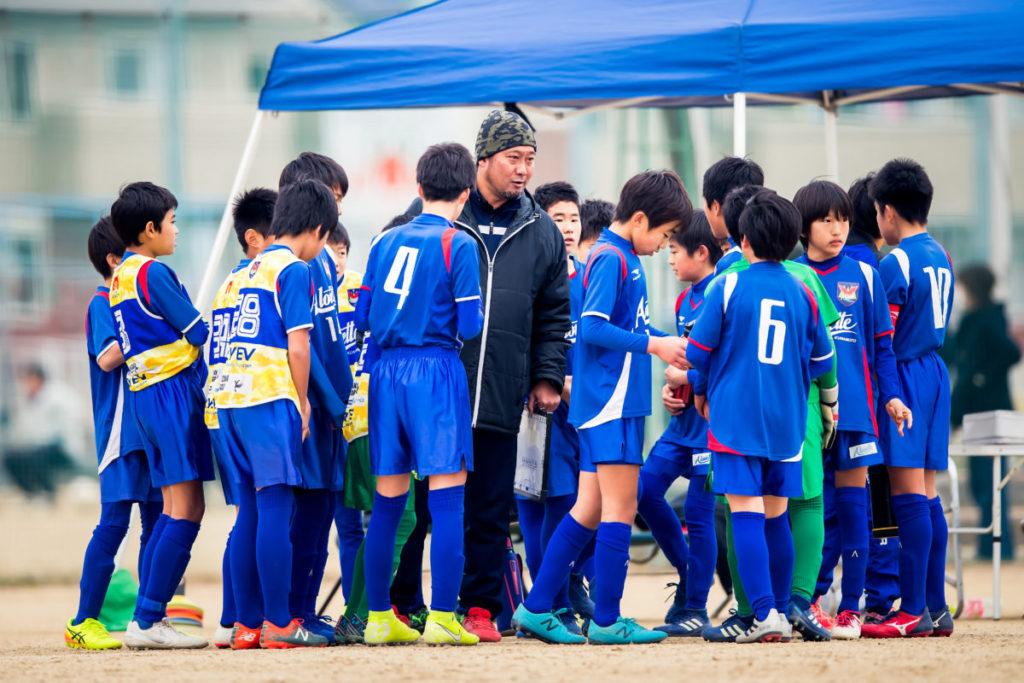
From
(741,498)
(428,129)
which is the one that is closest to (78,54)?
(428,129)

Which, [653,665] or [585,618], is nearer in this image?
[653,665]

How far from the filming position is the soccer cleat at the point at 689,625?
511 centimetres

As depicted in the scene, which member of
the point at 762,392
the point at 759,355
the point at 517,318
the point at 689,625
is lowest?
the point at 689,625

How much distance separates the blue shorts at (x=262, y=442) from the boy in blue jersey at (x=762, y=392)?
4.48 ft

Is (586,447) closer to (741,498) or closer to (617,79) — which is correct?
(741,498)

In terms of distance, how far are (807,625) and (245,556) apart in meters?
1.92

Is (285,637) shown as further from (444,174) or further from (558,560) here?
(444,174)

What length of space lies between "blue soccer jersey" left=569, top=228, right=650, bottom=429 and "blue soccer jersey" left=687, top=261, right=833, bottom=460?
220mm

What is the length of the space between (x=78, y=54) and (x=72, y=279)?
4.26 m

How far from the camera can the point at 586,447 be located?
4473mm

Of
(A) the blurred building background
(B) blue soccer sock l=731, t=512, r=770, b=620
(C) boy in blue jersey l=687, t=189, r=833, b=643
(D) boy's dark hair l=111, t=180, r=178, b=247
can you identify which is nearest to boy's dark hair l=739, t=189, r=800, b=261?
(C) boy in blue jersey l=687, t=189, r=833, b=643

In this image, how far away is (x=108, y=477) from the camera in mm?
4902

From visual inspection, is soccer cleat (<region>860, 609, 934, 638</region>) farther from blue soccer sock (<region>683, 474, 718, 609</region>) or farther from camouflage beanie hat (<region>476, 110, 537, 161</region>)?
camouflage beanie hat (<region>476, 110, 537, 161</region>)

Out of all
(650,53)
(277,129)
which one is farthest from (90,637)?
(277,129)
